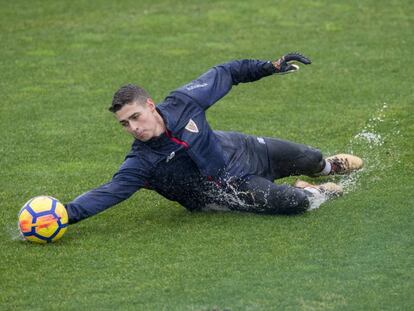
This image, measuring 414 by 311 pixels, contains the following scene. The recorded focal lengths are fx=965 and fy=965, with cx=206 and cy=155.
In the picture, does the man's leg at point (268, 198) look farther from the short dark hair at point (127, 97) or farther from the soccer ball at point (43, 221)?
the soccer ball at point (43, 221)

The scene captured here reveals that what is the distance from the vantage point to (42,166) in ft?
33.1

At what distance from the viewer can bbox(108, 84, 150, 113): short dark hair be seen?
8.02 m

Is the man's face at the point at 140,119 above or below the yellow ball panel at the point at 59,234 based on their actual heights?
above

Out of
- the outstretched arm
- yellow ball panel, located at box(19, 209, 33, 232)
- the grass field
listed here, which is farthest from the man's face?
yellow ball panel, located at box(19, 209, 33, 232)

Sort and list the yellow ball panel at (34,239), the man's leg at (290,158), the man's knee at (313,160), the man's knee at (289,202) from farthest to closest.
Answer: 1. the man's knee at (313,160)
2. the man's leg at (290,158)
3. the man's knee at (289,202)
4. the yellow ball panel at (34,239)

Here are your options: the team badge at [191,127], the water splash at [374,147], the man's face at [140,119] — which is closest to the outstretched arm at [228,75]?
the team badge at [191,127]

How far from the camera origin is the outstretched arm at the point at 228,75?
859 centimetres

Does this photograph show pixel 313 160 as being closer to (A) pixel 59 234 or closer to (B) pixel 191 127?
(B) pixel 191 127

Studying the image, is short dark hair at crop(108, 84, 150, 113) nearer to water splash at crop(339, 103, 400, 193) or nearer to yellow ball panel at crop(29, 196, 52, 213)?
yellow ball panel at crop(29, 196, 52, 213)

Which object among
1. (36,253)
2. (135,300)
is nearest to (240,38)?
(36,253)

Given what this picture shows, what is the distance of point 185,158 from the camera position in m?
8.41

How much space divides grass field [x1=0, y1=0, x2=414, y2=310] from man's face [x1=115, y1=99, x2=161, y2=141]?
33.1 inches

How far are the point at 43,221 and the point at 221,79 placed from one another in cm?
210

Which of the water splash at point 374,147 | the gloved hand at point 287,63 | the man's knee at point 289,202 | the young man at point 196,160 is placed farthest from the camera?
the water splash at point 374,147
